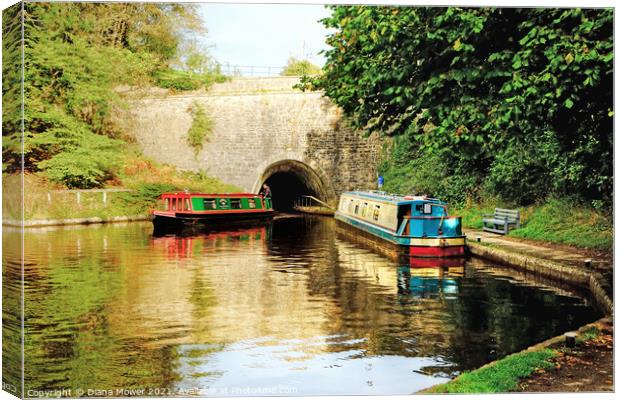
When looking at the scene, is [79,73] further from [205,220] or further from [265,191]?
[265,191]

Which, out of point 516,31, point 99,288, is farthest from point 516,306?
point 99,288

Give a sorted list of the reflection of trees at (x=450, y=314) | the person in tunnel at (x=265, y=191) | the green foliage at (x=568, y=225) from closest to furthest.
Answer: the reflection of trees at (x=450, y=314) < the green foliage at (x=568, y=225) < the person in tunnel at (x=265, y=191)

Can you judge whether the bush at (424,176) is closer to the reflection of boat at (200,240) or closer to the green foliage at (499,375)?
the reflection of boat at (200,240)

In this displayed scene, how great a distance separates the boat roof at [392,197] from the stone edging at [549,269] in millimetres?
1159

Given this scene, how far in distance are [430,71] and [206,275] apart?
538 cm

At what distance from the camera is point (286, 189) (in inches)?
966

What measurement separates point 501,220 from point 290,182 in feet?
39.4

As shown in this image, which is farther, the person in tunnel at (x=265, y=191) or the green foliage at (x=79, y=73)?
the person in tunnel at (x=265, y=191)

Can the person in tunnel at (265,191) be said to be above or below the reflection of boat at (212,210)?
above

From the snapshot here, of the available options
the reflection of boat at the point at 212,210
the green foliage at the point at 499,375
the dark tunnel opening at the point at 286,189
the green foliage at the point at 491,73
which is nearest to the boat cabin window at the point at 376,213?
the reflection of boat at the point at 212,210

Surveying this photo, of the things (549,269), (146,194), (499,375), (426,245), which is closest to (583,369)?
(499,375)

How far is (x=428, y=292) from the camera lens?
36.3 ft

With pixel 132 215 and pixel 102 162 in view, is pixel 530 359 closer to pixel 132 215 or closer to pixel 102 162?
pixel 102 162

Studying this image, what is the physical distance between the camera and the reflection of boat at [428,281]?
11094 mm
